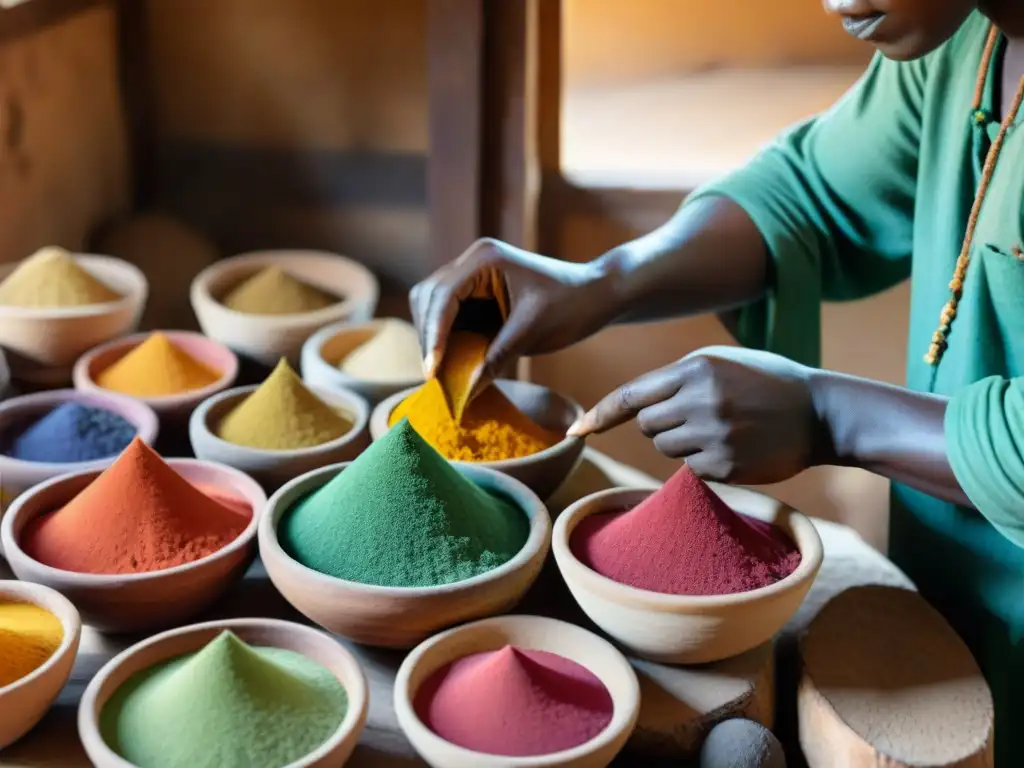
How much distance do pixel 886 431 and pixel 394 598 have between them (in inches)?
15.8

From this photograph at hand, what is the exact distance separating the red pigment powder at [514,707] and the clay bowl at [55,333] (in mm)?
801

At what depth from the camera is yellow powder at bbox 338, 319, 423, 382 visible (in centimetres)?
140

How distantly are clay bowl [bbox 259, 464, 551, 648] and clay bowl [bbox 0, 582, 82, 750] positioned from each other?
154 mm

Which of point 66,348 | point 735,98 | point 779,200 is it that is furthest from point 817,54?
point 66,348

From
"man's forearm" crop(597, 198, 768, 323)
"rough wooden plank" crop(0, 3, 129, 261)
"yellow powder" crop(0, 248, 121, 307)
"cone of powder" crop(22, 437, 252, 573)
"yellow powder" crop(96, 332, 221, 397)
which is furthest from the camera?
"rough wooden plank" crop(0, 3, 129, 261)

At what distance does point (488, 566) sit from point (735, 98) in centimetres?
147

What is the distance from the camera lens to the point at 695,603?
2.91 ft

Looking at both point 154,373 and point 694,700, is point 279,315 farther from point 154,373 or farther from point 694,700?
point 694,700

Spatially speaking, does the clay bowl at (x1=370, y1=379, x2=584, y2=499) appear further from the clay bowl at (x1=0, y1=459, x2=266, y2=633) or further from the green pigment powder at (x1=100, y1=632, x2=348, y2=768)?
the green pigment powder at (x1=100, y1=632, x2=348, y2=768)

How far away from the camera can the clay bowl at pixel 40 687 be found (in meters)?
0.84

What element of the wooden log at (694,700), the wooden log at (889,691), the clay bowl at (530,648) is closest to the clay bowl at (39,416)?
the clay bowl at (530,648)

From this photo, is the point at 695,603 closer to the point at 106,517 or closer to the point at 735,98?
the point at 106,517

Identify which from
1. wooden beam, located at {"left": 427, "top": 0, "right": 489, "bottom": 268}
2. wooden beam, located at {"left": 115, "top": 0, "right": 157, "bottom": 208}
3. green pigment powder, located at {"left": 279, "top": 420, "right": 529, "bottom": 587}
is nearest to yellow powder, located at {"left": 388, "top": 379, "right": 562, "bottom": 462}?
green pigment powder, located at {"left": 279, "top": 420, "right": 529, "bottom": 587}

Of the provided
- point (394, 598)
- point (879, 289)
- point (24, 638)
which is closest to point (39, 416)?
point (24, 638)
